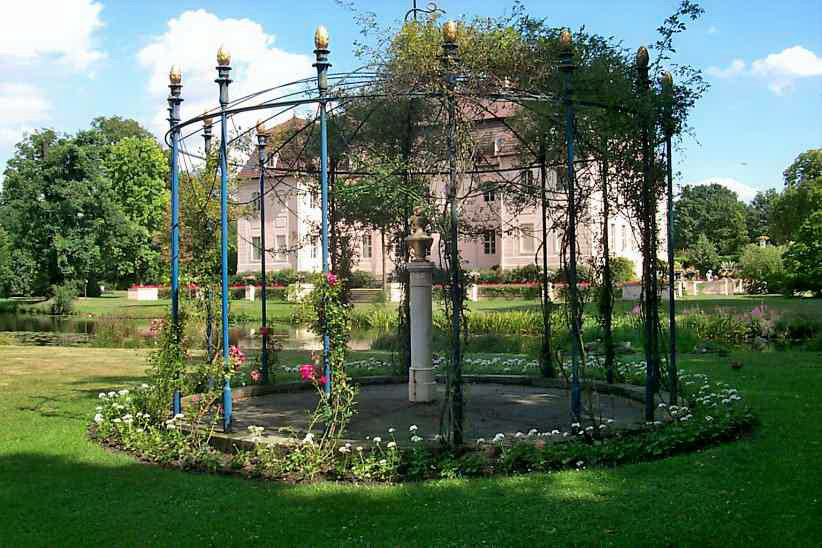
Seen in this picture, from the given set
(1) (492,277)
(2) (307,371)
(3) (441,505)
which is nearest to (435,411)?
(2) (307,371)

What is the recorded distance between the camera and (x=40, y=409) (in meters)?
9.49

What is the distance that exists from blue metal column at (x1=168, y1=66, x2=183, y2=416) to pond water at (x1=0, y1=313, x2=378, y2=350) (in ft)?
32.7

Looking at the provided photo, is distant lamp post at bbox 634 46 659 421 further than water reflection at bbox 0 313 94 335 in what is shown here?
No

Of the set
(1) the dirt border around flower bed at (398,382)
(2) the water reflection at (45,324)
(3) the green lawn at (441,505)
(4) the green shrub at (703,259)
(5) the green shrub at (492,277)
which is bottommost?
(3) the green lawn at (441,505)

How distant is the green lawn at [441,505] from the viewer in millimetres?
4496

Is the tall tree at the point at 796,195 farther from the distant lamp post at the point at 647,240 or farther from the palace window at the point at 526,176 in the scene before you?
the distant lamp post at the point at 647,240

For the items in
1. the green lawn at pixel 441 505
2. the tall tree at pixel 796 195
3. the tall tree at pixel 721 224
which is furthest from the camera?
the tall tree at pixel 721 224

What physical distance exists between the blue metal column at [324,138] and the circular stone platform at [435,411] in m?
0.77

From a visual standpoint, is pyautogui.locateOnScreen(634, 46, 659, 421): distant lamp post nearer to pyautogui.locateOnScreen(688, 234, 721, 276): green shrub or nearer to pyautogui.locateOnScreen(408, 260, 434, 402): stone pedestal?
pyautogui.locateOnScreen(408, 260, 434, 402): stone pedestal

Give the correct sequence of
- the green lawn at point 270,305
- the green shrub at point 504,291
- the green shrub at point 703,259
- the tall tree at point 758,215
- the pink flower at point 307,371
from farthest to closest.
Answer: the tall tree at point 758,215
the green shrub at point 703,259
the green shrub at point 504,291
the green lawn at point 270,305
the pink flower at point 307,371

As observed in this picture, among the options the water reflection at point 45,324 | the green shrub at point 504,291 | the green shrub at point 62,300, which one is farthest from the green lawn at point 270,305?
the water reflection at point 45,324

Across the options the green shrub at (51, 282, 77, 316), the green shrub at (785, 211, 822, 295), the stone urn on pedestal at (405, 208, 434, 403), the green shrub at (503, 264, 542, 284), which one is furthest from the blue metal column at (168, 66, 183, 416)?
the green shrub at (503, 264, 542, 284)

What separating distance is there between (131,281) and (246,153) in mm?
45240

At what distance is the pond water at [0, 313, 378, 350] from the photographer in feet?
66.3
